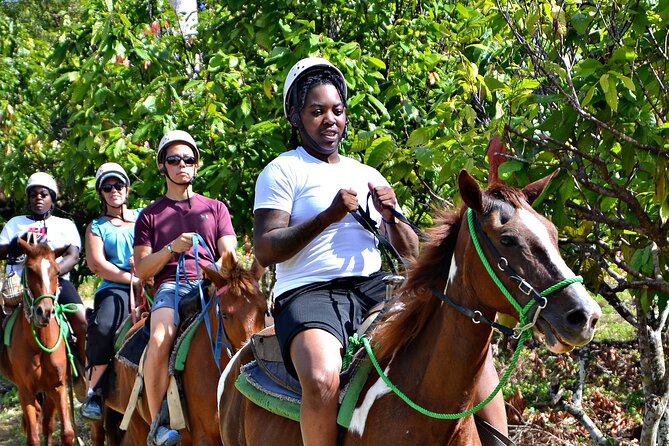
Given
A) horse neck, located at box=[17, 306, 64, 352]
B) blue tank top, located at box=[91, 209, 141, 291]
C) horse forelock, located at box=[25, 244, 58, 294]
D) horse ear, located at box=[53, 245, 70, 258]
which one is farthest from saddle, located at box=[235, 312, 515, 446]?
horse neck, located at box=[17, 306, 64, 352]

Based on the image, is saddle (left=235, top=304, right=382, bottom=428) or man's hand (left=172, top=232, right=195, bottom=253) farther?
man's hand (left=172, top=232, right=195, bottom=253)

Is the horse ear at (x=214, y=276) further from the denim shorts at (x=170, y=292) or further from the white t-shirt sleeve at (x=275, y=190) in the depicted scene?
the white t-shirt sleeve at (x=275, y=190)

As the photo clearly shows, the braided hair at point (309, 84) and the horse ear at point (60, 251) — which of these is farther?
the horse ear at point (60, 251)

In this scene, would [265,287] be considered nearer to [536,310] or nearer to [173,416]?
[173,416]

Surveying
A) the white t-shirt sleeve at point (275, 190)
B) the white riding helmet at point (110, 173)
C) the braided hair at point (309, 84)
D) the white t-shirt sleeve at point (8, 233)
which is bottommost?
the white t-shirt sleeve at point (8, 233)

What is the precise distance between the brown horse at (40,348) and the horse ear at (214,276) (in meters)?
3.52

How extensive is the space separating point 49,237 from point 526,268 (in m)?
7.72

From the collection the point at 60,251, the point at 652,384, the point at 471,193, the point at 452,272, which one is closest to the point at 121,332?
the point at 60,251

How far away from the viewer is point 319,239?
450 cm

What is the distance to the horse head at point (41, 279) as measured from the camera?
371 inches

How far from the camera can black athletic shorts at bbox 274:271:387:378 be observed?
428 cm

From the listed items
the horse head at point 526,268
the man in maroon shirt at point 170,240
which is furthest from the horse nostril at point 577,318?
the man in maroon shirt at point 170,240

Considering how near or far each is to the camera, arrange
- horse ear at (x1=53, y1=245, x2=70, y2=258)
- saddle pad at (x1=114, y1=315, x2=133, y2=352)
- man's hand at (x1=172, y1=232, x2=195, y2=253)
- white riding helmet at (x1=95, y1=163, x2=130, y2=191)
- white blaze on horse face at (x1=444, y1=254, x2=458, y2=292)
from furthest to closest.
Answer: horse ear at (x1=53, y1=245, x2=70, y2=258), saddle pad at (x1=114, y1=315, x2=133, y2=352), white riding helmet at (x1=95, y1=163, x2=130, y2=191), man's hand at (x1=172, y1=232, x2=195, y2=253), white blaze on horse face at (x1=444, y1=254, x2=458, y2=292)

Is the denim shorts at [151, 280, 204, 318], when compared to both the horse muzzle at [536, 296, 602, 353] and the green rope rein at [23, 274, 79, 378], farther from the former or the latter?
the horse muzzle at [536, 296, 602, 353]
